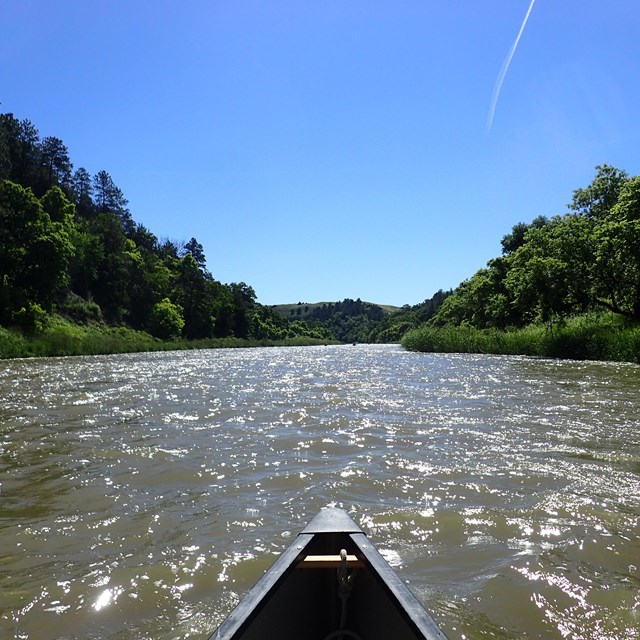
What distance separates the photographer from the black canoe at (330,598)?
6.58 ft

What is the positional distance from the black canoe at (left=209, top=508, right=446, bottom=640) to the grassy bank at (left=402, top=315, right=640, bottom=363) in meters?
23.4

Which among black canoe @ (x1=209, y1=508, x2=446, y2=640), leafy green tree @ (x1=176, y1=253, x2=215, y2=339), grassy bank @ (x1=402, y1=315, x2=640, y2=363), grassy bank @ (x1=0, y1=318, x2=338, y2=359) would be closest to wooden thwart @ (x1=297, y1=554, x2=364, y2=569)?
black canoe @ (x1=209, y1=508, x2=446, y2=640)

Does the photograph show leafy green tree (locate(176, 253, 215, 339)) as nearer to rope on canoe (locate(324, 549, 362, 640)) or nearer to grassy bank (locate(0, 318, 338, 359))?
grassy bank (locate(0, 318, 338, 359))

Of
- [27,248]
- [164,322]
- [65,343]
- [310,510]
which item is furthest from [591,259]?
[164,322]

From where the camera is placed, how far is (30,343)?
34531mm

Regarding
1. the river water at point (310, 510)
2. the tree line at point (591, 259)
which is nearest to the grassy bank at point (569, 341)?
the tree line at point (591, 259)

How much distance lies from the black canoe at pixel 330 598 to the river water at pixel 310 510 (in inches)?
26.7

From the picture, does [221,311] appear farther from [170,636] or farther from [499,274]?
[170,636]

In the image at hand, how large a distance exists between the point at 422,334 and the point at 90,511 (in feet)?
138

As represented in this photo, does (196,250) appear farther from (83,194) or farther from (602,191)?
(602,191)

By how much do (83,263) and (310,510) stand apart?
230ft

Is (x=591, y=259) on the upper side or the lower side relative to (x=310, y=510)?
upper

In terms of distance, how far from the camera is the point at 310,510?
14.8 ft

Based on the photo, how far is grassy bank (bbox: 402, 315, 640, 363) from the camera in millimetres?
22922
